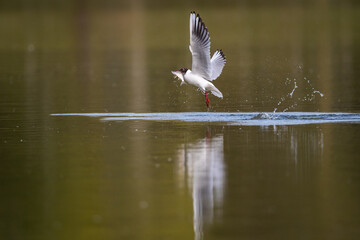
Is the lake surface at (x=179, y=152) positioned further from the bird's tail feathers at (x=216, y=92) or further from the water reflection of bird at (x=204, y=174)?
the bird's tail feathers at (x=216, y=92)

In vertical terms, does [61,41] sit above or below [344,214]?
above

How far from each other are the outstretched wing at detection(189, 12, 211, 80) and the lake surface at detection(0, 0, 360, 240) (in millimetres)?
1169

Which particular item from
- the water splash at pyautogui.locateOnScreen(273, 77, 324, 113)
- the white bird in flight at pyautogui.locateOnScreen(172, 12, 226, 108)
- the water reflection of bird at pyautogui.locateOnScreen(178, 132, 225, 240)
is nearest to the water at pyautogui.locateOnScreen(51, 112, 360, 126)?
the water splash at pyautogui.locateOnScreen(273, 77, 324, 113)

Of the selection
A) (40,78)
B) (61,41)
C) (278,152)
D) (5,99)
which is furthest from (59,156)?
(61,41)

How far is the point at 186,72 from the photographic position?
1944 cm

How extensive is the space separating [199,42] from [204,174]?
5660mm

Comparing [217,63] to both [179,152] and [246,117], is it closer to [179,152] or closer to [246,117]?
[246,117]

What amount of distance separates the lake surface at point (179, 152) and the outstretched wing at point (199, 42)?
117cm

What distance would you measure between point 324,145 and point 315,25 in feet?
178

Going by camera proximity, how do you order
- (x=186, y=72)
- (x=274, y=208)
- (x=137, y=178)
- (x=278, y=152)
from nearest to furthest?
(x=274, y=208) < (x=137, y=178) < (x=278, y=152) < (x=186, y=72)

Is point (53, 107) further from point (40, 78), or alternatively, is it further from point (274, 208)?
point (274, 208)

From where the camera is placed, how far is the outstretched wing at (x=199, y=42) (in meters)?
18.9

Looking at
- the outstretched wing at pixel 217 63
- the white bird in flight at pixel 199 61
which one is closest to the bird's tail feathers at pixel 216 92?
the white bird in flight at pixel 199 61

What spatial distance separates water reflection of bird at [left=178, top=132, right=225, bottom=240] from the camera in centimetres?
1134
